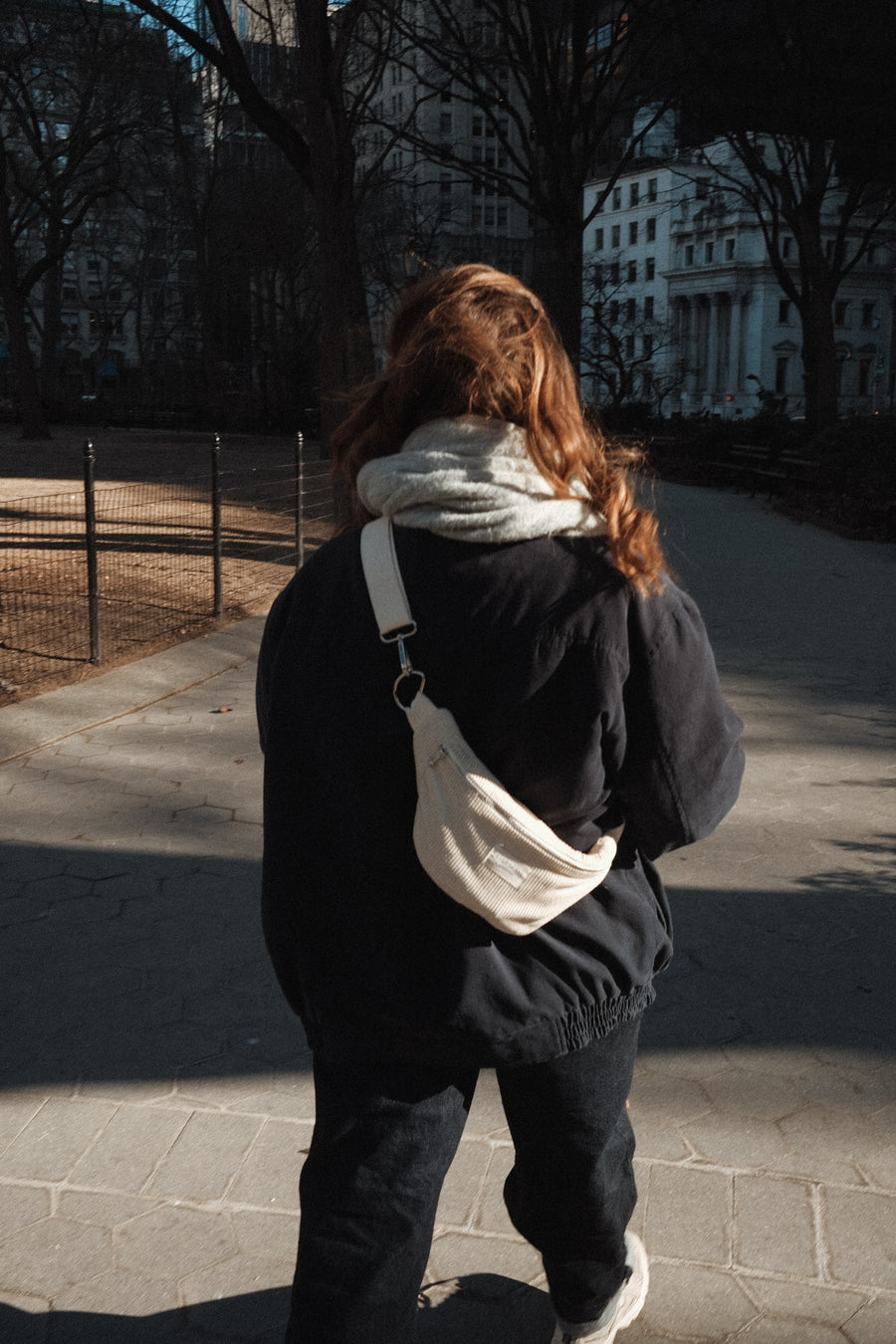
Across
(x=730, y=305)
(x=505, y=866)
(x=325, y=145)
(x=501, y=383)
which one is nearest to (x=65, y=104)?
(x=325, y=145)

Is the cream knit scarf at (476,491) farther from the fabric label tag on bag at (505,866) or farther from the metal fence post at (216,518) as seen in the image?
the metal fence post at (216,518)

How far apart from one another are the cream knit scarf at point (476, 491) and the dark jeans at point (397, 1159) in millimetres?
756

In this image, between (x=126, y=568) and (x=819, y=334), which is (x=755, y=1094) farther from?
(x=819, y=334)

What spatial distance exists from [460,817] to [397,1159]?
0.52 metres

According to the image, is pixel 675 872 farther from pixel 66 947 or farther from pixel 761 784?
pixel 66 947

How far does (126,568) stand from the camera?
37.7 feet

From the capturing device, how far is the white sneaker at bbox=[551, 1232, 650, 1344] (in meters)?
2.20

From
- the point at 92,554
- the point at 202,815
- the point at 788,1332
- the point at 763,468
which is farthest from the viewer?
the point at 763,468

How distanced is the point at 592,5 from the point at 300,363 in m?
24.6

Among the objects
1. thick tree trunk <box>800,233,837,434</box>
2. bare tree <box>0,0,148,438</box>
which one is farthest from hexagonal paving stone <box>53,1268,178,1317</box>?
bare tree <box>0,0,148,438</box>

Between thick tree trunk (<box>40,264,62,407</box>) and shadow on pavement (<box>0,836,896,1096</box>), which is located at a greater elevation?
thick tree trunk (<box>40,264,62,407</box>)

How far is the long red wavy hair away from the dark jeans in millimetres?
748

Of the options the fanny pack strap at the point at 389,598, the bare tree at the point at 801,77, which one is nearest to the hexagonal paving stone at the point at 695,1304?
the fanny pack strap at the point at 389,598

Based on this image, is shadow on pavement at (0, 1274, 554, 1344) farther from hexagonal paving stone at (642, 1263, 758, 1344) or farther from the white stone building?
the white stone building
